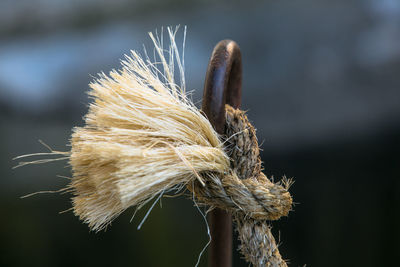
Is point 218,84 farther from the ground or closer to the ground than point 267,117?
closer to the ground

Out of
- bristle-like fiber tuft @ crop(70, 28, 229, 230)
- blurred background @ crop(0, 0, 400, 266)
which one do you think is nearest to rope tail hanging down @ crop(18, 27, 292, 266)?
bristle-like fiber tuft @ crop(70, 28, 229, 230)

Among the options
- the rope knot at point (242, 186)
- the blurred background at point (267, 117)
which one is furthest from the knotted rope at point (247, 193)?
the blurred background at point (267, 117)

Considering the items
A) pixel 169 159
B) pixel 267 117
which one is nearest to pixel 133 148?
pixel 169 159

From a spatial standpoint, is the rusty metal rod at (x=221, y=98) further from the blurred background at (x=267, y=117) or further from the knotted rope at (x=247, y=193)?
the blurred background at (x=267, y=117)

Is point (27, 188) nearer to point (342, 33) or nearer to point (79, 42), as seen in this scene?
point (79, 42)

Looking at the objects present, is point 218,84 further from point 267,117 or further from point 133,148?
point 267,117

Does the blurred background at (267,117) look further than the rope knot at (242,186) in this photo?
Yes
